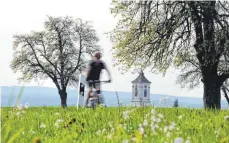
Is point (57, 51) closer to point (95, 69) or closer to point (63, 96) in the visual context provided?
point (63, 96)

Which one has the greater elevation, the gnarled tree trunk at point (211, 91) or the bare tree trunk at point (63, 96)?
the bare tree trunk at point (63, 96)

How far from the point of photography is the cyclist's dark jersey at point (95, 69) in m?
15.0

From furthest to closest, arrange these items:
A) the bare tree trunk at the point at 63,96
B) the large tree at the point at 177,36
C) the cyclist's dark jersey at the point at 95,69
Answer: the bare tree trunk at the point at 63,96 < the large tree at the point at 177,36 < the cyclist's dark jersey at the point at 95,69

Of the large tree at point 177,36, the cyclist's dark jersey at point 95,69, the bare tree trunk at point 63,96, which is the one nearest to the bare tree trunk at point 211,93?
the large tree at point 177,36

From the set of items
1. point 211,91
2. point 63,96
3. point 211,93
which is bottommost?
point 211,93

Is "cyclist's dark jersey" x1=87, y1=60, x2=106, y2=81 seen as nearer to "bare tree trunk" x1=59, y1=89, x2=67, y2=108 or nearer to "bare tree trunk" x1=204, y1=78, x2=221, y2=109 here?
"bare tree trunk" x1=204, y1=78, x2=221, y2=109

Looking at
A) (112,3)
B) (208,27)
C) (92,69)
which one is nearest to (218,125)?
(92,69)

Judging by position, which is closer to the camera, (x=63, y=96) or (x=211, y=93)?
(x=211, y=93)

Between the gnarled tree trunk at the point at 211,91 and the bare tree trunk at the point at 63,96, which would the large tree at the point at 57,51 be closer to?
the bare tree trunk at the point at 63,96

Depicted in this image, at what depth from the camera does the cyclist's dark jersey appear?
15.0 meters

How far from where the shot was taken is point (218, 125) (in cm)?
823

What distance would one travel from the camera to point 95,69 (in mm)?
15133

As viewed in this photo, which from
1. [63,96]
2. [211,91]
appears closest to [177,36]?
[211,91]

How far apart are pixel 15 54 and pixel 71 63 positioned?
7.31m
